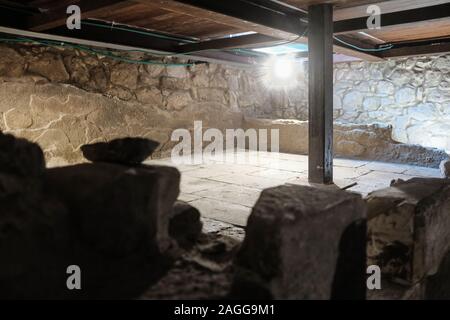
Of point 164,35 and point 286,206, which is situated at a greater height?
point 164,35

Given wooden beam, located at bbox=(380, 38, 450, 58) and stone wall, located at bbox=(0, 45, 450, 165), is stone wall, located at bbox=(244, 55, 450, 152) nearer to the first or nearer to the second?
stone wall, located at bbox=(0, 45, 450, 165)

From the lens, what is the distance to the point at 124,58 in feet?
15.6

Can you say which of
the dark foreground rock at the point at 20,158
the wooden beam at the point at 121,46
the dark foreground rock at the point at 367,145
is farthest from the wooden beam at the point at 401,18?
the dark foreground rock at the point at 20,158

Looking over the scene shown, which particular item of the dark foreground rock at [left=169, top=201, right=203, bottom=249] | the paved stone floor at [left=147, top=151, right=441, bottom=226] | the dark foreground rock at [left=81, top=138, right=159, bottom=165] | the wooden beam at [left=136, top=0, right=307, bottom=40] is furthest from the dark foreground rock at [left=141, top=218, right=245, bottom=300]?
the wooden beam at [left=136, top=0, right=307, bottom=40]

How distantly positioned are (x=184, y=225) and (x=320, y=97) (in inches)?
88.4

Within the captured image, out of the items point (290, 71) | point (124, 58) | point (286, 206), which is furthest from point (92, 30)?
point (290, 71)

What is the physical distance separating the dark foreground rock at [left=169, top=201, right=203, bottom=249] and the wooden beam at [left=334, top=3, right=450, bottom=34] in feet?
9.70

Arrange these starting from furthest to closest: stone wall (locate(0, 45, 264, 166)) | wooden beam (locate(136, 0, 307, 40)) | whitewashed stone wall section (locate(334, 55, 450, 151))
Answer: whitewashed stone wall section (locate(334, 55, 450, 151)) < stone wall (locate(0, 45, 264, 166)) < wooden beam (locate(136, 0, 307, 40))

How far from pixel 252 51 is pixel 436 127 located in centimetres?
326

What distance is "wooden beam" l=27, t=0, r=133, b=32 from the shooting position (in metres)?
2.80

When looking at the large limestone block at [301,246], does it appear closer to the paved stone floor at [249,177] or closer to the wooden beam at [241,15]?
the paved stone floor at [249,177]

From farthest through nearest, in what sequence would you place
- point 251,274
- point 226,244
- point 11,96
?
1. point 11,96
2. point 226,244
3. point 251,274

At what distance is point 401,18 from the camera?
3.53m
